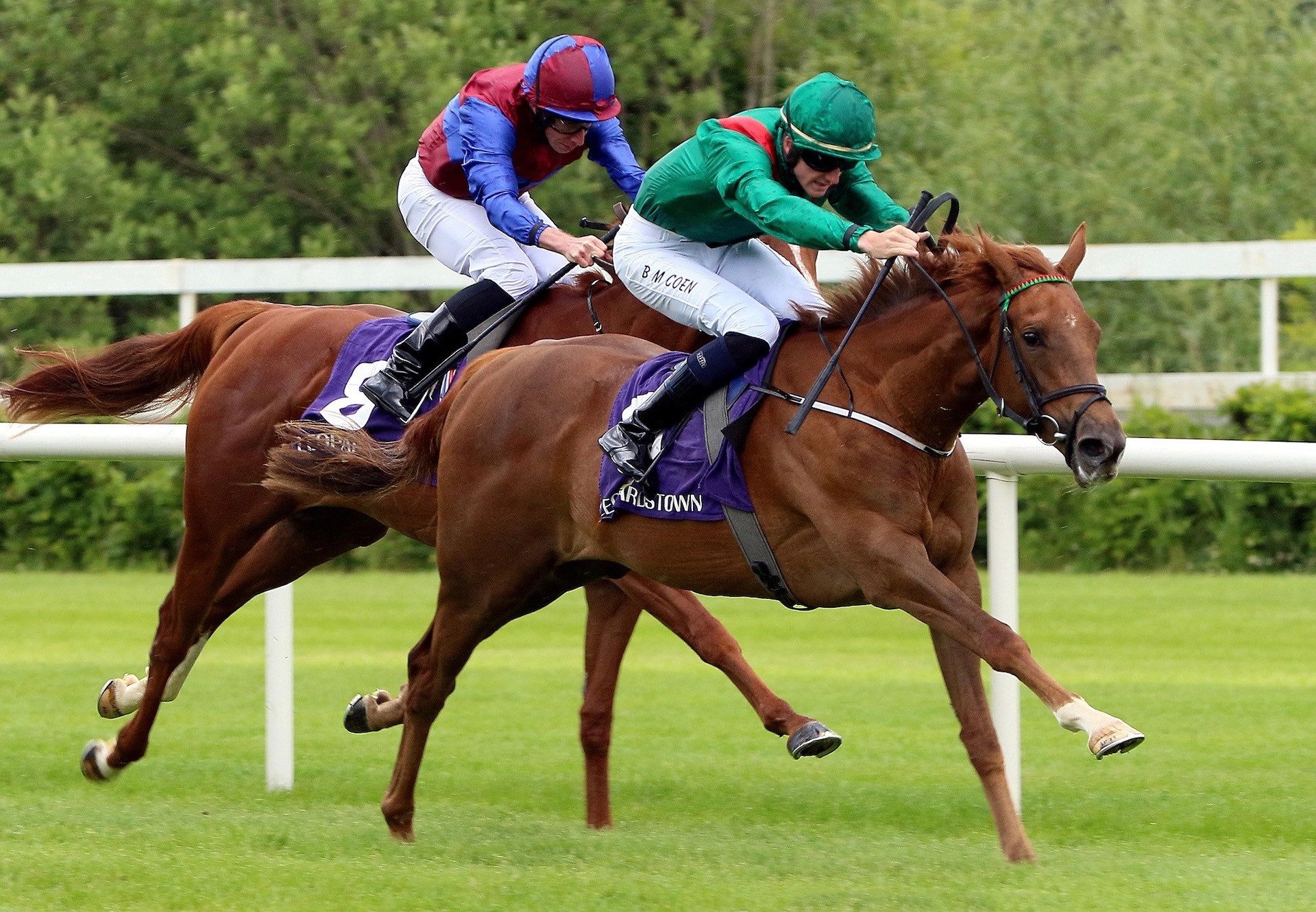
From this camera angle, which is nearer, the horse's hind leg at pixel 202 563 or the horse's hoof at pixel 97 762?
the horse's hoof at pixel 97 762

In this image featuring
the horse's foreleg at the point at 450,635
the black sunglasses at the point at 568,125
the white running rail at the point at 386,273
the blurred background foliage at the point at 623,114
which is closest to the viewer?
the horse's foreleg at the point at 450,635

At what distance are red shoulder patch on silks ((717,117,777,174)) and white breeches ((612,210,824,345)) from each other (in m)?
0.36

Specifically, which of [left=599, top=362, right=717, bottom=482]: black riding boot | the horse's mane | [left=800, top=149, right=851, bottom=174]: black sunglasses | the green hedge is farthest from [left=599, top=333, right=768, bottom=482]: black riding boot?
the green hedge

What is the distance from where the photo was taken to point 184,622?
5.87 m

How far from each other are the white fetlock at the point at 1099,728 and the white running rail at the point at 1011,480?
825 millimetres

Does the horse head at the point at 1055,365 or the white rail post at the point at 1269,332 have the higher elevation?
the horse head at the point at 1055,365

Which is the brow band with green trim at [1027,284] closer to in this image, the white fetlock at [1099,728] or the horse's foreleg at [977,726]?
the horse's foreleg at [977,726]

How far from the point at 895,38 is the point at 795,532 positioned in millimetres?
13401

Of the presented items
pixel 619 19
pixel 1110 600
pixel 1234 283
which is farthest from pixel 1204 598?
pixel 619 19

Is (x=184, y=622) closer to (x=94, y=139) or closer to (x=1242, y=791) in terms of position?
(x=1242, y=791)

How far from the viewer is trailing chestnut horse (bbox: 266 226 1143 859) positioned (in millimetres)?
4199

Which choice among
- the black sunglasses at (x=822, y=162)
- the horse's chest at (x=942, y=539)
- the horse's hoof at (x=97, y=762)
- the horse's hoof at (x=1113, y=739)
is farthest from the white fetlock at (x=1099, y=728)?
the horse's hoof at (x=97, y=762)

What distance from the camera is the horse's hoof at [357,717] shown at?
5.64 meters

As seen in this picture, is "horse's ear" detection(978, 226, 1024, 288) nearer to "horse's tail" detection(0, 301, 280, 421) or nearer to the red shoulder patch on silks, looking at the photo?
the red shoulder patch on silks
